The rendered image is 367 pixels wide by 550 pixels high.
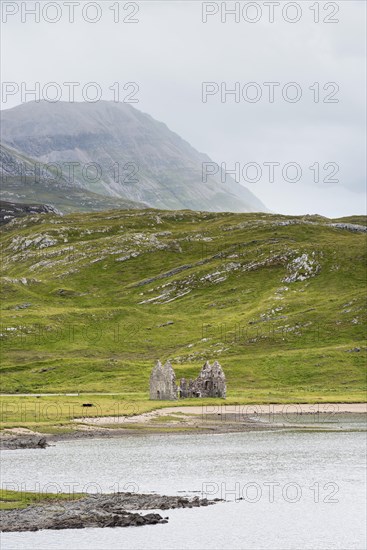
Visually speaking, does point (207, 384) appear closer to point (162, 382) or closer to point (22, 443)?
point (162, 382)

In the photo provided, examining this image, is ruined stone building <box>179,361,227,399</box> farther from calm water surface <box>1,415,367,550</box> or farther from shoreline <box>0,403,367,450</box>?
calm water surface <box>1,415,367,550</box>

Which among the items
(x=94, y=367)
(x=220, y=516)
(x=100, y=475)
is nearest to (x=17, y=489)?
(x=100, y=475)

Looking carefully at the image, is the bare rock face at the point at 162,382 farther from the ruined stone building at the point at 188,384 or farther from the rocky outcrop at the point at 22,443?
the rocky outcrop at the point at 22,443

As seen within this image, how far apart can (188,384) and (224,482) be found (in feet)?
250

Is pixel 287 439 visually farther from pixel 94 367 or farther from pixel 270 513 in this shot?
pixel 94 367

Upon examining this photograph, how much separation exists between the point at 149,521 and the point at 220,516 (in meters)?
7.05

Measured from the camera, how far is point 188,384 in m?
150

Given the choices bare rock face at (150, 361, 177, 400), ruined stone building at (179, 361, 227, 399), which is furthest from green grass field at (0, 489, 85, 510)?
ruined stone building at (179, 361, 227, 399)

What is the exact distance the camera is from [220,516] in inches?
2415

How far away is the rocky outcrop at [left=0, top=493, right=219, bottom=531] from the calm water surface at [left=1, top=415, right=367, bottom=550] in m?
0.59

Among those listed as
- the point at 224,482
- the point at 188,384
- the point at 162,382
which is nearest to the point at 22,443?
the point at 224,482

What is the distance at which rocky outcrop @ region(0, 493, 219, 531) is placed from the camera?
54750 millimetres

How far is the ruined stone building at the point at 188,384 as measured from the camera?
463 ft

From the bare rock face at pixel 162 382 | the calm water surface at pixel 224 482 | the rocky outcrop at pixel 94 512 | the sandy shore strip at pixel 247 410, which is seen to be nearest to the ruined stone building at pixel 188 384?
the bare rock face at pixel 162 382
